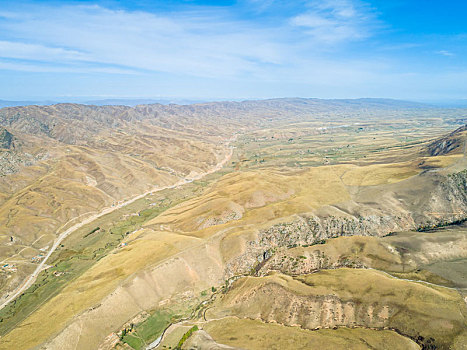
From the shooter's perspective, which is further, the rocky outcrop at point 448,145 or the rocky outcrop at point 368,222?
the rocky outcrop at point 448,145

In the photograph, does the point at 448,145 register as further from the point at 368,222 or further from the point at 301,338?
the point at 301,338

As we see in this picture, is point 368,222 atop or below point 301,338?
atop

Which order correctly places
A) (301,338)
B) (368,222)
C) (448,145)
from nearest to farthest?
1. (301,338)
2. (368,222)
3. (448,145)

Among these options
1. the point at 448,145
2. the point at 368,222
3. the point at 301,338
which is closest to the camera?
the point at 301,338

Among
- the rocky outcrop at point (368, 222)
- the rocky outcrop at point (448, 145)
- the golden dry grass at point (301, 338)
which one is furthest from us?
the rocky outcrop at point (448, 145)

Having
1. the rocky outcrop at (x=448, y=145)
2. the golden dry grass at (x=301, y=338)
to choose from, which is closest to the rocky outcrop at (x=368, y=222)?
the golden dry grass at (x=301, y=338)

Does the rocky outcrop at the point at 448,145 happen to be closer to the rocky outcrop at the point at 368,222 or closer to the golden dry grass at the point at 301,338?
the rocky outcrop at the point at 368,222

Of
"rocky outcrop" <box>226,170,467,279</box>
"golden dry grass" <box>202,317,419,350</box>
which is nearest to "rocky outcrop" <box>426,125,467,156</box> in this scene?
"rocky outcrop" <box>226,170,467,279</box>

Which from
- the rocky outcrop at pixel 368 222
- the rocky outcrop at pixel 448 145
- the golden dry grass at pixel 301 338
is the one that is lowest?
the golden dry grass at pixel 301 338

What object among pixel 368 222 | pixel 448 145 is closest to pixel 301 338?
pixel 368 222

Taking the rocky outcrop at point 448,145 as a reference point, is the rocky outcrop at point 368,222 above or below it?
below

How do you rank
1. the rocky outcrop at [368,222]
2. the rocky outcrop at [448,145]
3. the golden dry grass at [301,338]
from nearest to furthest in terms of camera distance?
the golden dry grass at [301,338]
the rocky outcrop at [368,222]
the rocky outcrop at [448,145]

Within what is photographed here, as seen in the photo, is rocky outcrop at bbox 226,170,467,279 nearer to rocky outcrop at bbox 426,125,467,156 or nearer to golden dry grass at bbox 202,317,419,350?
golden dry grass at bbox 202,317,419,350

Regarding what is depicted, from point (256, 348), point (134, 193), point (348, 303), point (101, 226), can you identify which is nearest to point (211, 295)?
point (256, 348)
